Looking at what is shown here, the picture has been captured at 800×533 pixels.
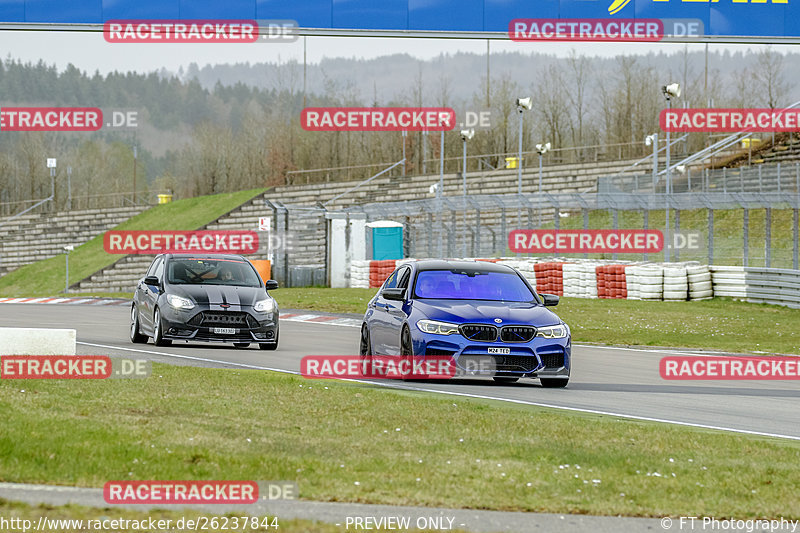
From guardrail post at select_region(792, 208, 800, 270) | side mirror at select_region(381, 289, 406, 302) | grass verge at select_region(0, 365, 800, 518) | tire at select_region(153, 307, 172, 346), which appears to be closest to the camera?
grass verge at select_region(0, 365, 800, 518)

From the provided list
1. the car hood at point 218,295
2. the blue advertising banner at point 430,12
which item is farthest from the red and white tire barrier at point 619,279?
the car hood at point 218,295

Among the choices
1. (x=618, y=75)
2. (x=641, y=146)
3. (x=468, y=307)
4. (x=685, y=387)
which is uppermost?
(x=618, y=75)

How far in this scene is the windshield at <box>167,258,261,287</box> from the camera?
19.7m

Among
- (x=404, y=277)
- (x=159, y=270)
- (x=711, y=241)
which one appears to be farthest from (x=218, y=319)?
(x=711, y=241)

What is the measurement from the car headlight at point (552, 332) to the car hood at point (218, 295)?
20.3ft

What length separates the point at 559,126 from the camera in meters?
82.8

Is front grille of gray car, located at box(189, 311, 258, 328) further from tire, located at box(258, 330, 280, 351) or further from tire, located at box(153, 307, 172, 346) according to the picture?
tire, located at box(258, 330, 280, 351)

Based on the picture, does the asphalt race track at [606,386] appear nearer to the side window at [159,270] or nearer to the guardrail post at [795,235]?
the side window at [159,270]

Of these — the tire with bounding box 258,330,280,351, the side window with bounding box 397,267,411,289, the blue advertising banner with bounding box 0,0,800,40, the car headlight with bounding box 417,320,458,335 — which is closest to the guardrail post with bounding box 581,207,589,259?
the blue advertising banner with bounding box 0,0,800,40

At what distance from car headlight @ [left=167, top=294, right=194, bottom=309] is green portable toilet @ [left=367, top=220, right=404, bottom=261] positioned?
27849mm

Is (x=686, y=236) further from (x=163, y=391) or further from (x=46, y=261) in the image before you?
(x=46, y=261)

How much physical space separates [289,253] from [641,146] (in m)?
33.4

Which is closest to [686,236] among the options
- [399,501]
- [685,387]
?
[685,387]

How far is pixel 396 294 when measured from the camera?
49.7 ft
